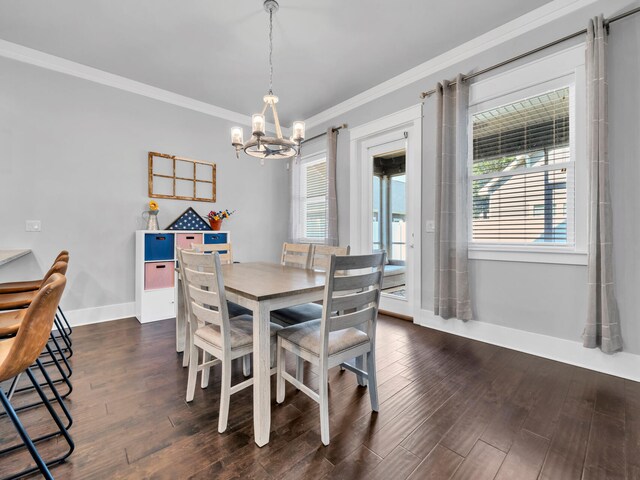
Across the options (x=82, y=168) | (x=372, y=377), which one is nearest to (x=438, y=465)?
(x=372, y=377)

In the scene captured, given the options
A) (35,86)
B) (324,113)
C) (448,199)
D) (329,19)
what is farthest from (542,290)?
(35,86)

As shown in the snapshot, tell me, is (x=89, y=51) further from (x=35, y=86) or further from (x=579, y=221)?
(x=579, y=221)

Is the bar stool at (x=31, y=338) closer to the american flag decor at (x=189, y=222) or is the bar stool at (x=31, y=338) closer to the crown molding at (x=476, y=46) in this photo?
the american flag decor at (x=189, y=222)

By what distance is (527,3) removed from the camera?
7.83ft

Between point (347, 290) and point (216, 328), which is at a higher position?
point (347, 290)

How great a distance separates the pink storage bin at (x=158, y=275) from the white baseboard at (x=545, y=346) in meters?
3.00

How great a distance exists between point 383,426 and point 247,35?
3.27 m

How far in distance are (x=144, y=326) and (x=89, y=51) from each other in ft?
9.46

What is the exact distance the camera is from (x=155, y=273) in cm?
343

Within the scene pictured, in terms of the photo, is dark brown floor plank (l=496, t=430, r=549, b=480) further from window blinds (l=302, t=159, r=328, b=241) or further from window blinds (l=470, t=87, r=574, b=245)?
window blinds (l=302, t=159, r=328, b=241)

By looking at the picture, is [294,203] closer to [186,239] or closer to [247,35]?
[186,239]

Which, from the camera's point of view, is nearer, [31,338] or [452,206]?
[31,338]

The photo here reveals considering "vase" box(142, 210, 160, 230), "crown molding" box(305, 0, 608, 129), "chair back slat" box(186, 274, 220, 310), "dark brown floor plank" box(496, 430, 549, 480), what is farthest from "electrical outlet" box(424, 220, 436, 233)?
"vase" box(142, 210, 160, 230)

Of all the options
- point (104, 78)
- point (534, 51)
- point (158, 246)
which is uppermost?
point (104, 78)
